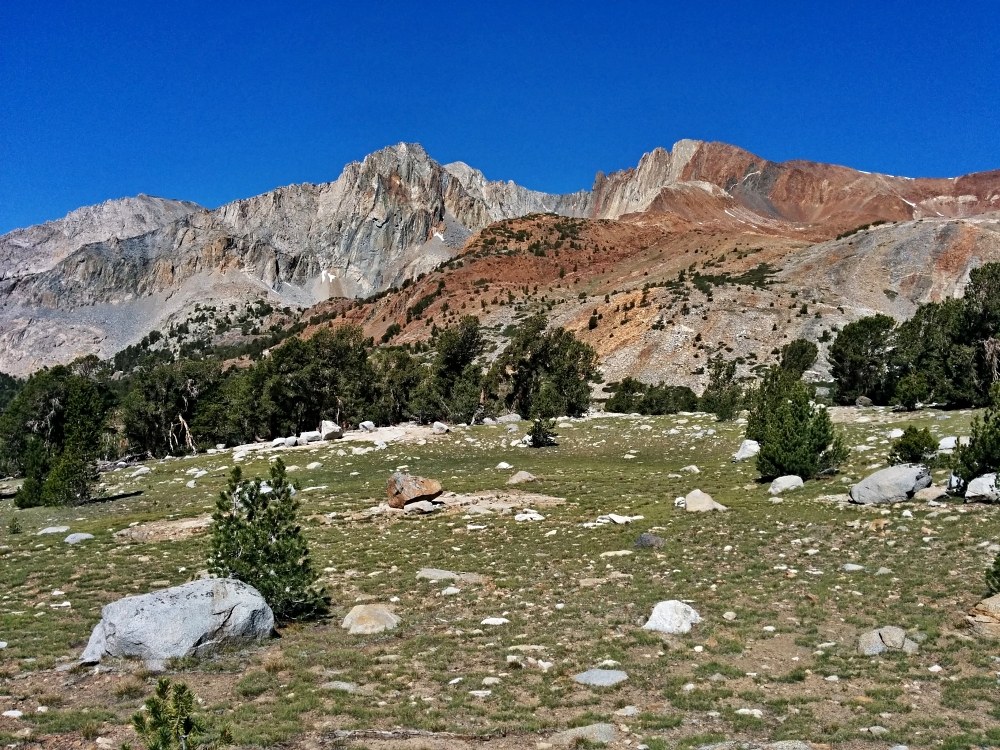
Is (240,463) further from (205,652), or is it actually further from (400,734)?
(400,734)

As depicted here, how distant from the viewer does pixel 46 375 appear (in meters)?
38.8

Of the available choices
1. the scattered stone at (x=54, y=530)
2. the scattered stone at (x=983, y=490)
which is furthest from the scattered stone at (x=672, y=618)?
the scattered stone at (x=54, y=530)

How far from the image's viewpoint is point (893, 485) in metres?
16.6

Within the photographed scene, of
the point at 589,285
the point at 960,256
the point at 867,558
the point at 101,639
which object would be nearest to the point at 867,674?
the point at 867,558

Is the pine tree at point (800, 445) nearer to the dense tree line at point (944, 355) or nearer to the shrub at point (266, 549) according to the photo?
the dense tree line at point (944, 355)

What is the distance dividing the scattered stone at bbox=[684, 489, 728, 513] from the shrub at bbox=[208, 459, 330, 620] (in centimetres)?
1026

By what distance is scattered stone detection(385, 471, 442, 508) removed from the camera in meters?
20.3

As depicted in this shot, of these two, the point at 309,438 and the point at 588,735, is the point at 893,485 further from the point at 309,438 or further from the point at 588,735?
the point at 309,438

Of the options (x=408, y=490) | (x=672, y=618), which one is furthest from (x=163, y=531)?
(x=672, y=618)

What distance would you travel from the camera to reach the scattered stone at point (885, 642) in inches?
338

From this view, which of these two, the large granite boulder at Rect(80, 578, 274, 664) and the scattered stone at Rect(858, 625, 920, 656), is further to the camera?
the large granite boulder at Rect(80, 578, 274, 664)

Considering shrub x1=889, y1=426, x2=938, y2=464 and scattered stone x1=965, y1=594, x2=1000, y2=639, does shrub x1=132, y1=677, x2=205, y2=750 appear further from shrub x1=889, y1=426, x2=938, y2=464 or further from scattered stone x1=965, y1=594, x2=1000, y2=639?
shrub x1=889, y1=426, x2=938, y2=464

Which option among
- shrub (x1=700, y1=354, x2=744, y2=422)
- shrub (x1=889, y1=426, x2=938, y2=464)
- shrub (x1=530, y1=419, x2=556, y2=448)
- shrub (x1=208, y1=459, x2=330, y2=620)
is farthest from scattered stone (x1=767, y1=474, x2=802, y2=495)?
shrub (x1=700, y1=354, x2=744, y2=422)

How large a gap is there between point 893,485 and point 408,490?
505 inches
